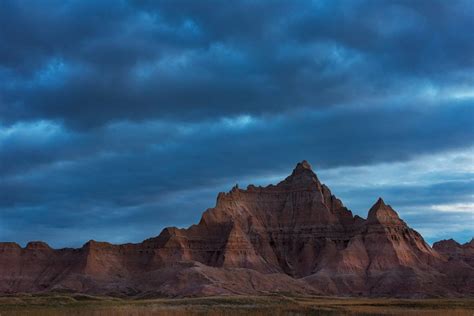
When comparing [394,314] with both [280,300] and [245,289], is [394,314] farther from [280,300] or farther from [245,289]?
[245,289]

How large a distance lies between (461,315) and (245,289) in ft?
359

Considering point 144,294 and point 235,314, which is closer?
point 235,314

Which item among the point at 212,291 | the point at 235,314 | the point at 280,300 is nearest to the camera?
the point at 235,314

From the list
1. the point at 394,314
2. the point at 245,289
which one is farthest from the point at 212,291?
the point at 394,314

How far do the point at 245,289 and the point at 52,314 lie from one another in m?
111

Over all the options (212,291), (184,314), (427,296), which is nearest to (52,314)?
(184,314)

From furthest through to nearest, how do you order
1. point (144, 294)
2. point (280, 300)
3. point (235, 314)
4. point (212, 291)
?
point (144, 294), point (212, 291), point (280, 300), point (235, 314)

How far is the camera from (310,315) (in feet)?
275

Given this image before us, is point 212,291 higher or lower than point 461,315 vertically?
higher

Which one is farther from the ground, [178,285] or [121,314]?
[178,285]

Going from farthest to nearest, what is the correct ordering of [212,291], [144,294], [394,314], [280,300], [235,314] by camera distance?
[144,294] → [212,291] → [280,300] → [394,314] → [235,314]

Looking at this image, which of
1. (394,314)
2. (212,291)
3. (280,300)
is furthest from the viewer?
(212,291)

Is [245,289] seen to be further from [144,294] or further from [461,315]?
[461,315]

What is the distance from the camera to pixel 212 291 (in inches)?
7052
